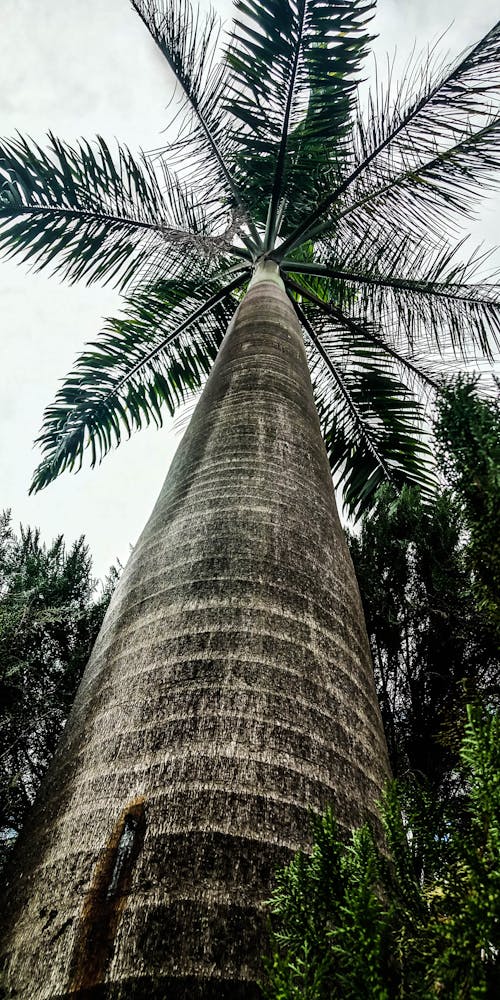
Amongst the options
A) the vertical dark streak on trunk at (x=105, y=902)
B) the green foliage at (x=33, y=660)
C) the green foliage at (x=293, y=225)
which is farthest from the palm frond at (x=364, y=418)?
the vertical dark streak on trunk at (x=105, y=902)

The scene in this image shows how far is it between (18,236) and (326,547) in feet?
12.5

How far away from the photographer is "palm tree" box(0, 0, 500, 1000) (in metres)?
0.86

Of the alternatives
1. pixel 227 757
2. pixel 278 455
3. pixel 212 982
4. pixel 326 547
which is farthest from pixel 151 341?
pixel 212 982

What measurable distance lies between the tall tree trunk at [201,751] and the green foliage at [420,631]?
168cm

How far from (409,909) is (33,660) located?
379cm

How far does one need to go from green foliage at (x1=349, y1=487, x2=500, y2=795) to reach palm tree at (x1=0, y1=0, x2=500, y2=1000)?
1.26 meters

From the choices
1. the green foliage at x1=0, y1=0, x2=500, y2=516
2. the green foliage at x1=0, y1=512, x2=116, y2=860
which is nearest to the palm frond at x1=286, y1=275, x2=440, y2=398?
the green foliage at x1=0, y1=0, x2=500, y2=516

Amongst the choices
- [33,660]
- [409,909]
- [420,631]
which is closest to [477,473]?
[409,909]

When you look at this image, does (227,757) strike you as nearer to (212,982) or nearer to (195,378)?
(212,982)

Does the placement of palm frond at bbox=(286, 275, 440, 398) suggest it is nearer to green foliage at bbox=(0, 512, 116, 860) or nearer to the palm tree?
the palm tree

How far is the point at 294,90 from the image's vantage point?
3.69 metres

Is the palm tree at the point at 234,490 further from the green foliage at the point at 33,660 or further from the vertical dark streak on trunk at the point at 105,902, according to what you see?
the green foliage at the point at 33,660

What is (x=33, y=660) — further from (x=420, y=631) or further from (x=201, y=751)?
(x=201, y=751)

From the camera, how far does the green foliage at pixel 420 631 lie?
3160 millimetres
